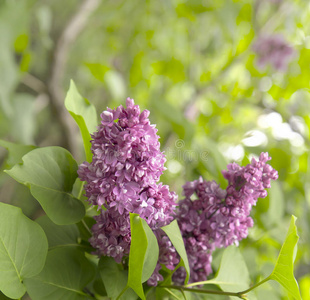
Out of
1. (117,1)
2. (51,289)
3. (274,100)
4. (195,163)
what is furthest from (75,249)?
(117,1)

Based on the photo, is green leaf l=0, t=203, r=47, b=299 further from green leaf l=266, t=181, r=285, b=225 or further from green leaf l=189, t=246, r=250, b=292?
green leaf l=266, t=181, r=285, b=225

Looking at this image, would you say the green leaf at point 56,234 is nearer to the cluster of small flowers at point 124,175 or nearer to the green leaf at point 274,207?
the cluster of small flowers at point 124,175

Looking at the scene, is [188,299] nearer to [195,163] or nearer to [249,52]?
[195,163]

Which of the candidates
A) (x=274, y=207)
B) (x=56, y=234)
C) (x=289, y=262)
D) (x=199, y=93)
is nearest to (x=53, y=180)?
(x=56, y=234)

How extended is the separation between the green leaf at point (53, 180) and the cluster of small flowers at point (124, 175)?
0.02 metres

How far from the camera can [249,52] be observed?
2.81 feet

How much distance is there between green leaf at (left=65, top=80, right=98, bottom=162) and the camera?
0.23 meters

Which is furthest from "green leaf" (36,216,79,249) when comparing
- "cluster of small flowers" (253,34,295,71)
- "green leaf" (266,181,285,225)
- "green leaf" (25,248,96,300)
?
"cluster of small flowers" (253,34,295,71)

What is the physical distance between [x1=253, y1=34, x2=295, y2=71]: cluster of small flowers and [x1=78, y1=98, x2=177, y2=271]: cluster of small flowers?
2.21 ft

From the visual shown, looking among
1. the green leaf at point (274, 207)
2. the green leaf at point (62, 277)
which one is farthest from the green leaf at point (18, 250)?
the green leaf at point (274, 207)

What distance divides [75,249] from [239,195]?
Answer: 104 millimetres

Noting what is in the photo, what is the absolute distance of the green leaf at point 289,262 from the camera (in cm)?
20

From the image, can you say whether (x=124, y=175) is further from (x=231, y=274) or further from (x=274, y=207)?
(x=274, y=207)

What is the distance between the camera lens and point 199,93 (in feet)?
2.64
